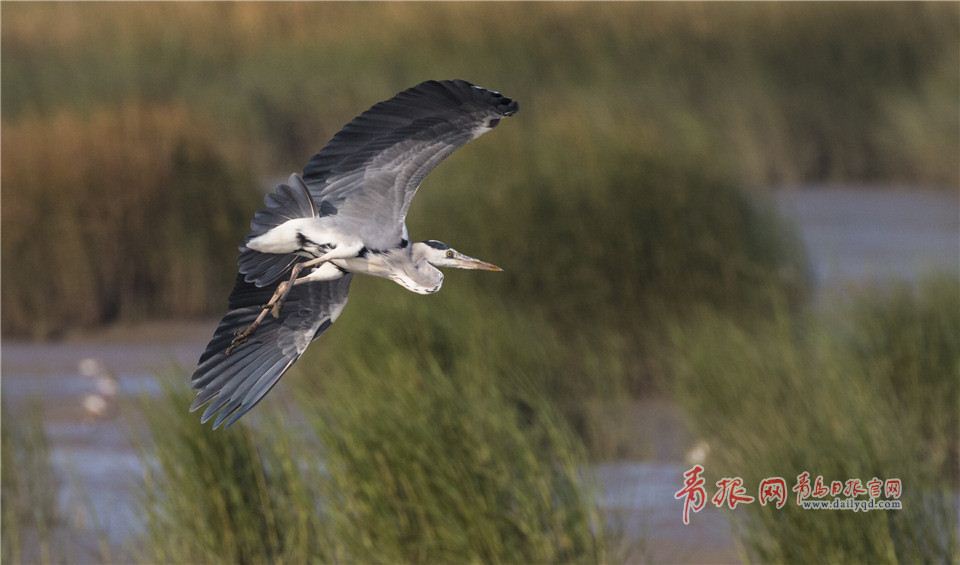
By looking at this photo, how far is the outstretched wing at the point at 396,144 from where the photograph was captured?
391 centimetres

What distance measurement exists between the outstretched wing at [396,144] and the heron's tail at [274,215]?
11 centimetres

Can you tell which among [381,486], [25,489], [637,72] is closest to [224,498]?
[381,486]

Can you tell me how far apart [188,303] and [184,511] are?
303 inches

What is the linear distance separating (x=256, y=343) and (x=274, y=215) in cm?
59

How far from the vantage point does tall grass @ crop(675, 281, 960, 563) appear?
6.17 metres

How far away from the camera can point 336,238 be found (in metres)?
3.68

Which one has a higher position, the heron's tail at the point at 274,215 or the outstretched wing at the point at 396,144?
the outstretched wing at the point at 396,144

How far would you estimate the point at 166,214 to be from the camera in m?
14.2

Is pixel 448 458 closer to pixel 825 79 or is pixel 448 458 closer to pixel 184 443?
→ pixel 184 443

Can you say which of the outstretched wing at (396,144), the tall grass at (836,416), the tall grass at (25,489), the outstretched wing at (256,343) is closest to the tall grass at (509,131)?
the tall grass at (836,416)

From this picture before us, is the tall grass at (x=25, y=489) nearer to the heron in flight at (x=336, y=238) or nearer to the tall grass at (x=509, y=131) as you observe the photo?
the tall grass at (x=509, y=131)

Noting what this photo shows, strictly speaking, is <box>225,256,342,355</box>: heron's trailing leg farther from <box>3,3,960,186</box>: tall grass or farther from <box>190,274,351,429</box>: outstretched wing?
<box>3,3,960,186</box>: tall grass

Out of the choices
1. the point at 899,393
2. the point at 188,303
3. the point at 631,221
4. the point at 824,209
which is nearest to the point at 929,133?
the point at 824,209

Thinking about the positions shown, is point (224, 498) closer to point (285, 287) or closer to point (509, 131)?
point (285, 287)
